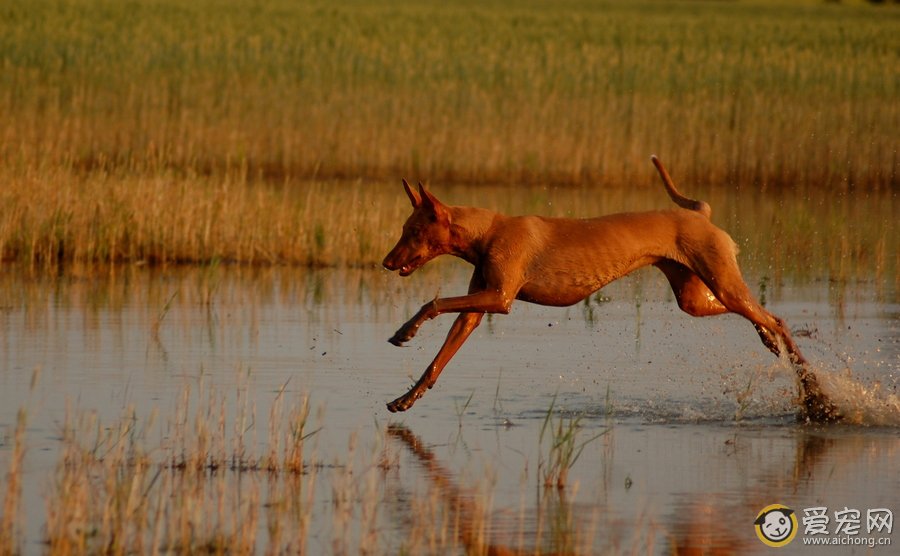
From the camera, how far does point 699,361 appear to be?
12742mm

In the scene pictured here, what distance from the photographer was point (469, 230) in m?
10.1

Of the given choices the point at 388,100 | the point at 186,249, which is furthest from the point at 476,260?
the point at 388,100

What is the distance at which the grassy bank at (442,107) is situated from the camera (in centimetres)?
2600

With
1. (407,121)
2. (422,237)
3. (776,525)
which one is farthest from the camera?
(407,121)

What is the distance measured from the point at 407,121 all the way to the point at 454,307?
56.9 feet

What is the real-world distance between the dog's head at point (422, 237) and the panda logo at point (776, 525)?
2768mm

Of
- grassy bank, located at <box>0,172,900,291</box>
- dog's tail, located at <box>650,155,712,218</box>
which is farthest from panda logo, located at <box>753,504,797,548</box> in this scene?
grassy bank, located at <box>0,172,900,291</box>

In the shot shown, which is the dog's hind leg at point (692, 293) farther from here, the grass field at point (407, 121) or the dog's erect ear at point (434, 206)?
the grass field at point (407, 121)

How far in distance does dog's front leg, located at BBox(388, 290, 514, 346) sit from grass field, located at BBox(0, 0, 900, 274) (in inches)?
285

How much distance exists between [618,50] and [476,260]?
26.1 meters

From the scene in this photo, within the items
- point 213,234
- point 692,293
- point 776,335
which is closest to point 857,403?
A: point 776,335

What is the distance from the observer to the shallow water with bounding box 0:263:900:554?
793cm

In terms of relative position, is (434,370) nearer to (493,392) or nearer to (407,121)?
(493,392)

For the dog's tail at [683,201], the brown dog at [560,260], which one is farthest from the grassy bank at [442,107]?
the brown dog at [560,260]
